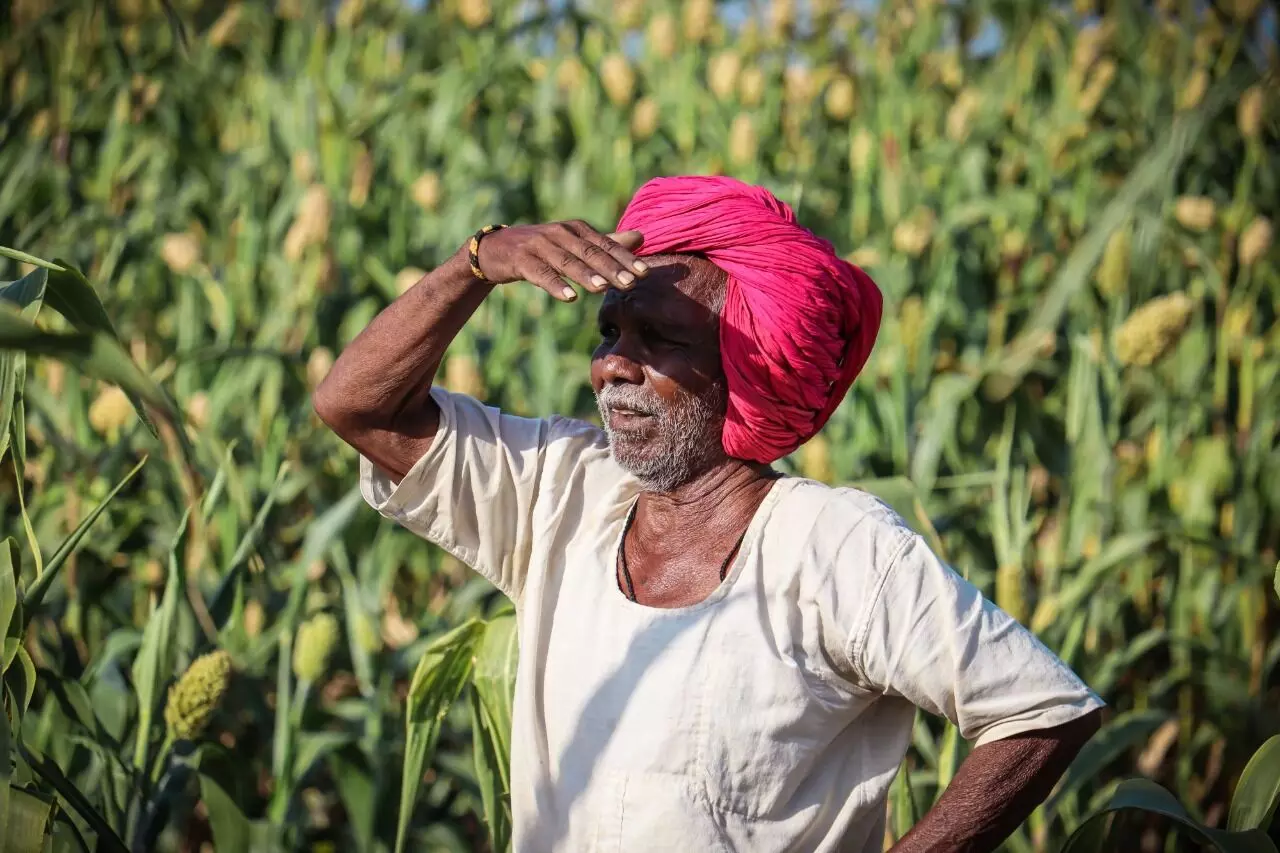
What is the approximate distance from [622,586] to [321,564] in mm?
1495

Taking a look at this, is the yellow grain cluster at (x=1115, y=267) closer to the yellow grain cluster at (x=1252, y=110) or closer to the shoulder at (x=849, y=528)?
the yellow grain cluster at (x=1252, y=110)

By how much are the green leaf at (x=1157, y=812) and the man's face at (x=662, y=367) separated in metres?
0.65

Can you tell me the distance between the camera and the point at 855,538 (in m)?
1.72

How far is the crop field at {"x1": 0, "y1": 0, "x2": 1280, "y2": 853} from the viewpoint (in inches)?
88.4

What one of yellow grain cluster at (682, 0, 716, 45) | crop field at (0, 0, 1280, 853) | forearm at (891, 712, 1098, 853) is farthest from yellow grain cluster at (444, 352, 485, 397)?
yellow grain cluster at (682, 0, 716, 45)

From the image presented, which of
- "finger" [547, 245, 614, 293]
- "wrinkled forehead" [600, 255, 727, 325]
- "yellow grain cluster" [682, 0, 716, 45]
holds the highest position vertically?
"finger" [547, 245, 614, 293]

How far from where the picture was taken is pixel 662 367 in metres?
1.88

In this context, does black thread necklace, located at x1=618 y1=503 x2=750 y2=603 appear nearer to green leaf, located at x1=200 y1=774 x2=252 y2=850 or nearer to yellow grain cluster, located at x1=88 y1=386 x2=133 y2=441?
green leaf, located at x1=200 y1=774 x2=252 y2=850

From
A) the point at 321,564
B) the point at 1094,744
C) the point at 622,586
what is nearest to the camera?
the point at 622,586

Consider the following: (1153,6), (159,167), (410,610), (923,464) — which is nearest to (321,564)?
(410,610)

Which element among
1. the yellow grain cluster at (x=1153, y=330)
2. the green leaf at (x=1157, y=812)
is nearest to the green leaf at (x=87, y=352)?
the green leaf at (x=1157, y=812)

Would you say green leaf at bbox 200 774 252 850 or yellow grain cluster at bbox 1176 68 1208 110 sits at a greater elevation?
yellow grain cluster at bbox 1176 68 1208 110

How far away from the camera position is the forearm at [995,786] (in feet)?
5.35

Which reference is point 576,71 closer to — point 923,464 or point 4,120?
point 4,120
